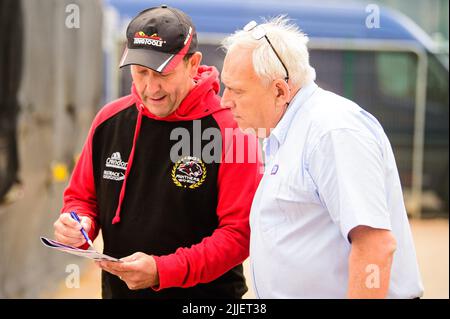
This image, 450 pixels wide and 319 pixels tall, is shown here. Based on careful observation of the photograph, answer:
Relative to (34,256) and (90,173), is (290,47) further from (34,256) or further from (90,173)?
(34,256)

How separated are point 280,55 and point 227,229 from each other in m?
0.69

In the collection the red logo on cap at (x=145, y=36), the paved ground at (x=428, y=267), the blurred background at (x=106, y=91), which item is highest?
the red logo on cap at (x=145, y=36)

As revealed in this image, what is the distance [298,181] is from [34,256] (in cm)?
422

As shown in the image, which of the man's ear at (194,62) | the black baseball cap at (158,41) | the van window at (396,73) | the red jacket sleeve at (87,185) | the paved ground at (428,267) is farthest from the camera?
the van window at (396,73)

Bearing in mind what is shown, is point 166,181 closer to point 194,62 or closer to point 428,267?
point 194,62

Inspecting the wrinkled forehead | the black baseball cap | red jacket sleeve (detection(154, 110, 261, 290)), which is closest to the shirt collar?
the wrinkled forehead

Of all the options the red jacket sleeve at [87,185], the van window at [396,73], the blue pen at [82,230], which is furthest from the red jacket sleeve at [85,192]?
the van window at [396,73]

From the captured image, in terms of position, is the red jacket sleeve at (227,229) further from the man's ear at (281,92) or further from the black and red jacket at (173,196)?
the man's ear at (281,92)

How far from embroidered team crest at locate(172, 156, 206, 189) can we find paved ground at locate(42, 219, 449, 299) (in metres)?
2.16

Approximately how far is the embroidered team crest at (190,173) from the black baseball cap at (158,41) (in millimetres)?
342

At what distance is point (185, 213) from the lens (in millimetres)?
2742

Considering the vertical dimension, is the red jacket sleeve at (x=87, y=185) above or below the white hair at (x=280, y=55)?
below

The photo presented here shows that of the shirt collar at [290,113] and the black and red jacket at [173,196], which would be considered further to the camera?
the black and red jacket at [173,196]

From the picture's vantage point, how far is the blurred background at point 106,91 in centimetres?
541
